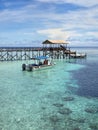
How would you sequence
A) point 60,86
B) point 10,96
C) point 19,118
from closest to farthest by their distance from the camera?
point 19,118, point 10,96, point 60,86

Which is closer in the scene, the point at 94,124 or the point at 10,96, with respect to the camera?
the point at 94,124

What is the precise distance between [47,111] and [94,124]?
165 inches

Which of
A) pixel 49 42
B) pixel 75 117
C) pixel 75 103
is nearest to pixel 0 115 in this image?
pixel 75 117

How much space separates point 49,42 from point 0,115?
48506 mm

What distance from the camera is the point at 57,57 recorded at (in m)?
72.1

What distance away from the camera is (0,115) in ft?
58.9

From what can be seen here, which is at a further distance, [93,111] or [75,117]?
[93,111]

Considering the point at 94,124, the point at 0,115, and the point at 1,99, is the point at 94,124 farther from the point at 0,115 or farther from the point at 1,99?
the point at 1,99

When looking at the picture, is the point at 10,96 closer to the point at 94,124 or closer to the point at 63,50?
the point at 94,124

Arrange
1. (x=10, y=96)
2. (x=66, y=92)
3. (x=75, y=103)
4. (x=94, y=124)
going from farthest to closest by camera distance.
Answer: (x=66, y=92)
(x=10, y=96)
(x=75, y=103)
(x=94, y=124)

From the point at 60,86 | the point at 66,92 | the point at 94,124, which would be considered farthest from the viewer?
the point at 60,86

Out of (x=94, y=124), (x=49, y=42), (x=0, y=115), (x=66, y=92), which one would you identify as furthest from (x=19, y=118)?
(x=49, y=42)

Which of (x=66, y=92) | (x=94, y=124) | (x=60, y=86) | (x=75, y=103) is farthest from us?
(x=60, y=86)

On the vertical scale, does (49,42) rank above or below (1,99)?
above
